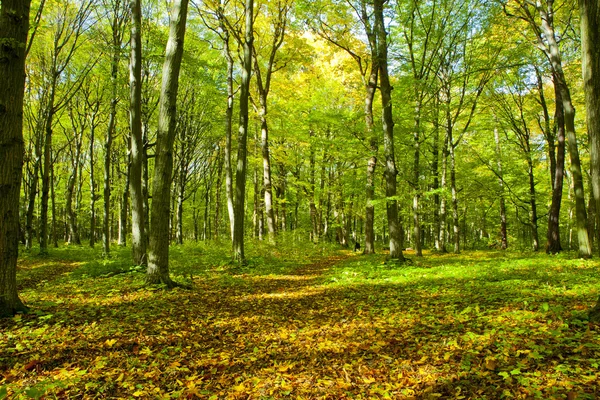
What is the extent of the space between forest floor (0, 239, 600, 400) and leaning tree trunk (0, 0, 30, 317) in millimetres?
572

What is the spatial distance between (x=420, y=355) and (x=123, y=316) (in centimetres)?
440

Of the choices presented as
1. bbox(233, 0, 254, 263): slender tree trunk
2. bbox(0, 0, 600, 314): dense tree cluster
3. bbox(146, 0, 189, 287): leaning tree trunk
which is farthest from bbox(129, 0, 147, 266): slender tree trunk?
bbox(233, 0, 254, 263): slender tree trunk

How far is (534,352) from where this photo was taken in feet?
10.8

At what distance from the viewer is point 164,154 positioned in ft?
23.9

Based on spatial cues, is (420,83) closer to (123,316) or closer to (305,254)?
(305,254)

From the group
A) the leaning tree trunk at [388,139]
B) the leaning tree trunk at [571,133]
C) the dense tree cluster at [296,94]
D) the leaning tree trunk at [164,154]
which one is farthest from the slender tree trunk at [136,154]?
the leaning tree trunk at [571,133]

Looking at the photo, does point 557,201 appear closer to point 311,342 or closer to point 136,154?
point 311,342

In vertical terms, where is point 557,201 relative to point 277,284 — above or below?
above

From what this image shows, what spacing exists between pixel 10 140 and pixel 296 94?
1910 cm

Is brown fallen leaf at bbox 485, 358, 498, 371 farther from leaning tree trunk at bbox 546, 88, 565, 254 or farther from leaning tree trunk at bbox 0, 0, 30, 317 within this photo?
leaning tree trunk at bbox 546, 88, 565, 254

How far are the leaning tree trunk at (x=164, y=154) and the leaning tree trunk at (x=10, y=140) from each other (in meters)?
2.65

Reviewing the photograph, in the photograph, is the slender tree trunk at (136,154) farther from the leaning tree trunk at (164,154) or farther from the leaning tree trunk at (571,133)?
the leaning tree trunk at (571,133)

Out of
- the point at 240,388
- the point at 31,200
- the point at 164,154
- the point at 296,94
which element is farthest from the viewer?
the point at 296,94

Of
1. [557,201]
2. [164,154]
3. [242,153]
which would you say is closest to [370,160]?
[242,153]
